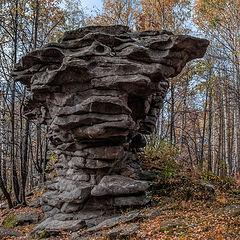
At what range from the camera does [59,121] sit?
25.3 ft

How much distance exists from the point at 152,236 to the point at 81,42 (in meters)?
6.36

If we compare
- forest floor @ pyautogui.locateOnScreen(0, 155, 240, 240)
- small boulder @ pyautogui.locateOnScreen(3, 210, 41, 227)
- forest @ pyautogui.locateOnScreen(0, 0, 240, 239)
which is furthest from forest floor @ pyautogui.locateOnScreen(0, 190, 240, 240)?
forest @ pyautogui.locateOnScreen(0, 0, 240, 239)

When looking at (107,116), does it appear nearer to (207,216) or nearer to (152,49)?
(152,49)

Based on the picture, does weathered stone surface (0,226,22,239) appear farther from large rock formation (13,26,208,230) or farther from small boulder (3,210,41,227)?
large rock formation (13,26,208,230)

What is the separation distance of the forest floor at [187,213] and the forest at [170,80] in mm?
1388

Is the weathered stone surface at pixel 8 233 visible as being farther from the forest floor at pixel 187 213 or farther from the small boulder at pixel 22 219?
the small boulder at pixel 22 219

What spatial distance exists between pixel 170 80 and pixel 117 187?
997 centimetres

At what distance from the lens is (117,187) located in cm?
748

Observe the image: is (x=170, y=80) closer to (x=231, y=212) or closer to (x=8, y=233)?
(x=231, y=212)

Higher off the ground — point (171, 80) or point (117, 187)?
point (171, 80)

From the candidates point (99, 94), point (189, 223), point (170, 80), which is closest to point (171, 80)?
point (170, 80)

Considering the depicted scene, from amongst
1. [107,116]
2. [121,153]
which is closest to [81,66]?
[107,116]

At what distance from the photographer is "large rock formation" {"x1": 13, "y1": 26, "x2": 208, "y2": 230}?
7.12 meters

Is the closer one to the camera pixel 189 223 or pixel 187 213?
pixel 189 223
